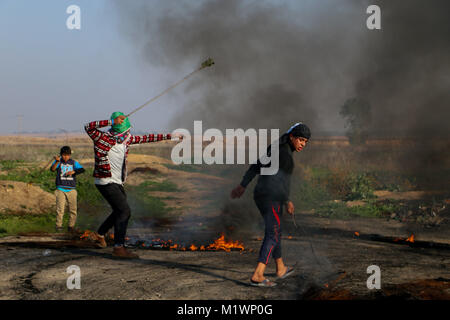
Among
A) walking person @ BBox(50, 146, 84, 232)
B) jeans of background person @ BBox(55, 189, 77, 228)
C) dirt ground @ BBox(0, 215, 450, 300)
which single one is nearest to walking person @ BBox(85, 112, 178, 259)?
dirt ground @ BBox(0, 215, 450, 300)

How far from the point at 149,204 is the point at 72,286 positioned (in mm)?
10036

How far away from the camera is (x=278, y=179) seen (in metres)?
5.22

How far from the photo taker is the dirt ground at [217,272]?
5.01m

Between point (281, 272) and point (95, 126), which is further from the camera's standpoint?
point (95, 126)

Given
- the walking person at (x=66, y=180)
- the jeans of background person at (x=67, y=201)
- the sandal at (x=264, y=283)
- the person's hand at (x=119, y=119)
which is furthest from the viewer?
the jeans of background person at (x=67, y=201)

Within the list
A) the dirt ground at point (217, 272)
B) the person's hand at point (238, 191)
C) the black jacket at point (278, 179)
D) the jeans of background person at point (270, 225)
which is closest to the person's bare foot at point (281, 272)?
the dirt ground at point (217, 272)

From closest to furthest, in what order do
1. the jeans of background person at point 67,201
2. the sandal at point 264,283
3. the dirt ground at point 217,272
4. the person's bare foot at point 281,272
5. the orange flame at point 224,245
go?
the dirt ground at point 217,272 < the sandal at point 264,283 < the person's bare foot at point 281,272 < the orange flame at point 224,245 < the jeans of background person at point 67,201

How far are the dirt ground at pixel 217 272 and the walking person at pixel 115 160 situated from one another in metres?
0.59

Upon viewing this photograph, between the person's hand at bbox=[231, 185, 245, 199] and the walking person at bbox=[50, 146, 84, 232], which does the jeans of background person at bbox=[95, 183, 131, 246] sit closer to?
the person's hand at bbox=[231, 185, 245, 199]

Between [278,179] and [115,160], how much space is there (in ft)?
8.59

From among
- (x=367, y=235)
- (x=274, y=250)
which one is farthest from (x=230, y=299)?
(x=367, y=235)

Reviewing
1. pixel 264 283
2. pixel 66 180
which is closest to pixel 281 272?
pixel 264 283

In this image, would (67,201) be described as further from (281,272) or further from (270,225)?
(270,225)

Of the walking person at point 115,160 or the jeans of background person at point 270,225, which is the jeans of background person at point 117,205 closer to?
the walking person at point 115,160
